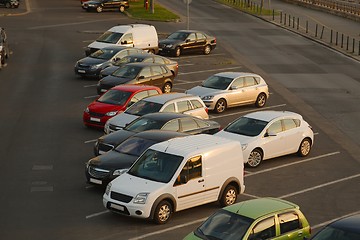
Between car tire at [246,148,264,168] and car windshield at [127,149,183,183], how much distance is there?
17.7 ft

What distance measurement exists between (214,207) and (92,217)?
3151mm

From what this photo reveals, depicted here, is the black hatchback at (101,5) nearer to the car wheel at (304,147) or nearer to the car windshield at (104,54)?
the car windshield at (104,54)

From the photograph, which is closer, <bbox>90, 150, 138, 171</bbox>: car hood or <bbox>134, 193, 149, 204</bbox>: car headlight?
<bbox>134, 193, 149, 204</bbox>: car headlight

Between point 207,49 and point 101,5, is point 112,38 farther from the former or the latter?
point 101,5

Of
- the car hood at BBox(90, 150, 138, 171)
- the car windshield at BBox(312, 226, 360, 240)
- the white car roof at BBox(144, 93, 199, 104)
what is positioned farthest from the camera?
the white car roof at BBox(144, 93, 199, 104)

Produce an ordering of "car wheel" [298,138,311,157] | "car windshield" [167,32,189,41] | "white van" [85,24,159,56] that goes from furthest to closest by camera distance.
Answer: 1. "car windshield" [167,32,189,41]
2. "white van" [85,24,159,56]
3. "car wheel" [298,138,311,157]

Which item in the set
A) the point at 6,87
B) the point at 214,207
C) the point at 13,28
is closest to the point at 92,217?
the point at 214,207

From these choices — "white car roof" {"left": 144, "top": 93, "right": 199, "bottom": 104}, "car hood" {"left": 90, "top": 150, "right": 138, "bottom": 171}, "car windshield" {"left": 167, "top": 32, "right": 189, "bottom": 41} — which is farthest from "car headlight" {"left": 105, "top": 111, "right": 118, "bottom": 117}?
"car windshield" {"left": 167, "top": 32, "right": 189, "bottom": 41}

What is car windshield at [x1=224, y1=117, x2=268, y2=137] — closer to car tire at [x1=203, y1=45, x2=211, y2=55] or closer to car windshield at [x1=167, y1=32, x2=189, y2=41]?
car windshield at [x1=167, y1=32, x2=189, y2=41]

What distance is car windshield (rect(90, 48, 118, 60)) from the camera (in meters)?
41.5

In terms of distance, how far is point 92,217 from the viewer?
20891 mm

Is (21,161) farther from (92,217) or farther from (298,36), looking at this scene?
(298,36)

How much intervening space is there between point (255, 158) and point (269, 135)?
38.2 inches

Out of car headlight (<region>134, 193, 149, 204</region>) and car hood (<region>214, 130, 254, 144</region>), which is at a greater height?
car headlight (<region>134, 193, 149, 204</region>)
